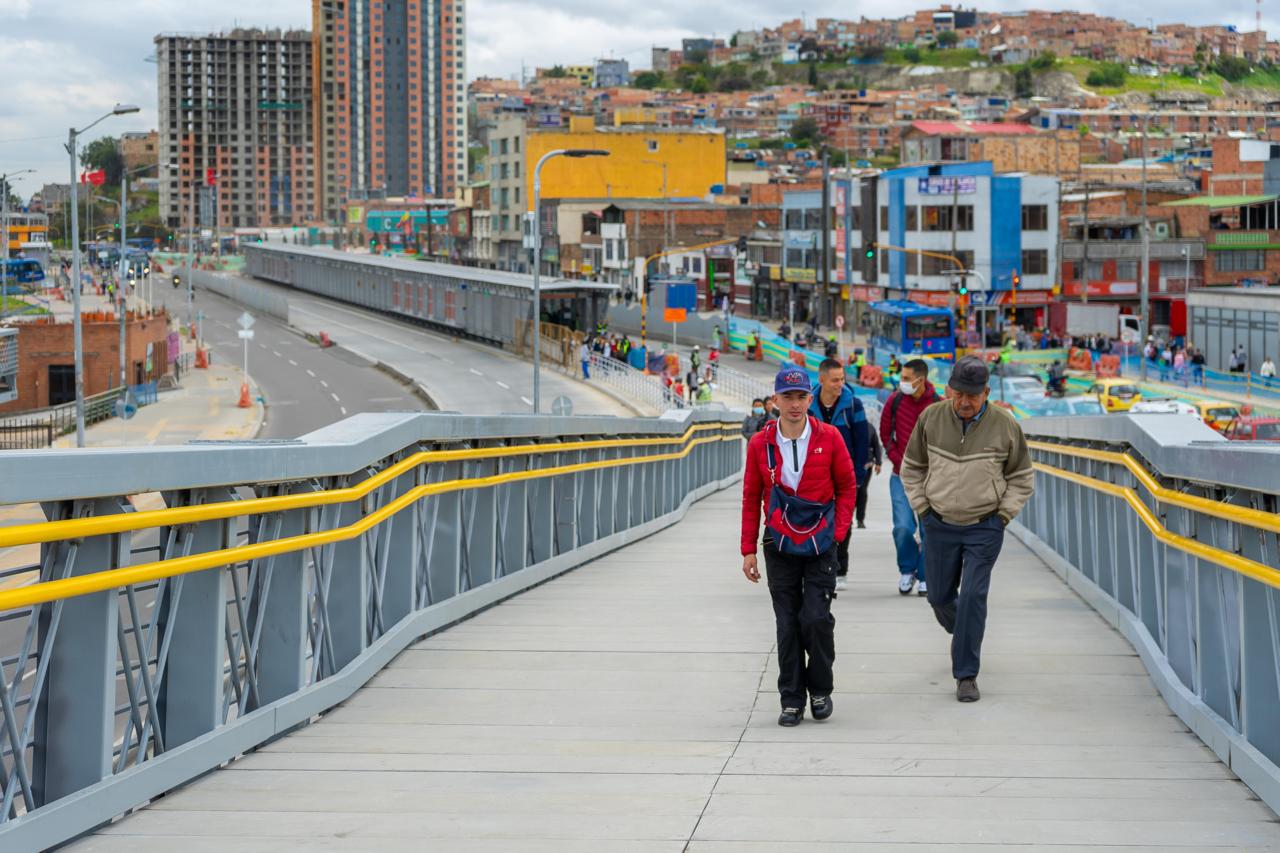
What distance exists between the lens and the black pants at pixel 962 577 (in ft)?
26.4

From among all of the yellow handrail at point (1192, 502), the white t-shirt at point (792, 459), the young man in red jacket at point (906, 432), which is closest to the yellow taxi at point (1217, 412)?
the young man in red jacket at point (906, 432)

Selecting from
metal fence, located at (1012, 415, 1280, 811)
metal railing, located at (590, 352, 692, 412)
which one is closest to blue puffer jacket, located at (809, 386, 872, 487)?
metal fence, located at (1012, 415, 1280, 811)

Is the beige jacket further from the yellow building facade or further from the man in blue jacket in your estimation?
the yellow building facade

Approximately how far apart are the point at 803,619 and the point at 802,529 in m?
0.40

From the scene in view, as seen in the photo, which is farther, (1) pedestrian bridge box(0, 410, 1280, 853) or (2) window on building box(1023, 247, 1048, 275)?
(2) window on building box(1023, 247, 1048, 275)

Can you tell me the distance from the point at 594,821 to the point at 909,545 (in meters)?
6.94

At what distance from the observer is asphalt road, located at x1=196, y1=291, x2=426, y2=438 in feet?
187

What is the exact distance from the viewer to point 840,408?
470 inches

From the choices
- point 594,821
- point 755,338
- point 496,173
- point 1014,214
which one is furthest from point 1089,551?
point 496,173

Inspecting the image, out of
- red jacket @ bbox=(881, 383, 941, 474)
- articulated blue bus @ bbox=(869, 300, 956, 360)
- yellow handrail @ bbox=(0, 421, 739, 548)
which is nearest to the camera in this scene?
yellow handrail @ bbox=(0, 421, 739, 548)

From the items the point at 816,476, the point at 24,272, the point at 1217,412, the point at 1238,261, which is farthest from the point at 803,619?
the point at 24,272

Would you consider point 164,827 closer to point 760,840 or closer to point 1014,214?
point 760,840

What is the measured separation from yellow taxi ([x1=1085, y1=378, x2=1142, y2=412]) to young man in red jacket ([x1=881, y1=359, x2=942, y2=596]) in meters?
35.5

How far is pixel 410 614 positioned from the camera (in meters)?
9.24
